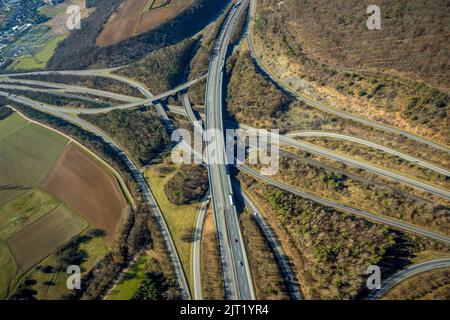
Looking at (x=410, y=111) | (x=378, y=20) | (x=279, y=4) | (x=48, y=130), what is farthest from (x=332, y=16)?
(x=48, y=130)

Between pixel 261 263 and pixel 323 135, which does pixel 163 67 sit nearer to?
pixel 323 135

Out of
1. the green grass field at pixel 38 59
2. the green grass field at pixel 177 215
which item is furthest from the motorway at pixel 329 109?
the green grass field at pixel 38 59

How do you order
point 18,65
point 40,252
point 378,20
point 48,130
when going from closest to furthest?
point 40,252 → point 378,20 → point 48,130 → point 18,65

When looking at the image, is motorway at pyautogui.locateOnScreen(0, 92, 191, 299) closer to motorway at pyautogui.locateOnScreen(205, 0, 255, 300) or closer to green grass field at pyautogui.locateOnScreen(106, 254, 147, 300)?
green grass field at pyautogui.locateOnScreen(106, 254, 147, 300)

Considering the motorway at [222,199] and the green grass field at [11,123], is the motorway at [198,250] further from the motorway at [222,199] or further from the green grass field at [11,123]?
the green grass field at [11,123]
